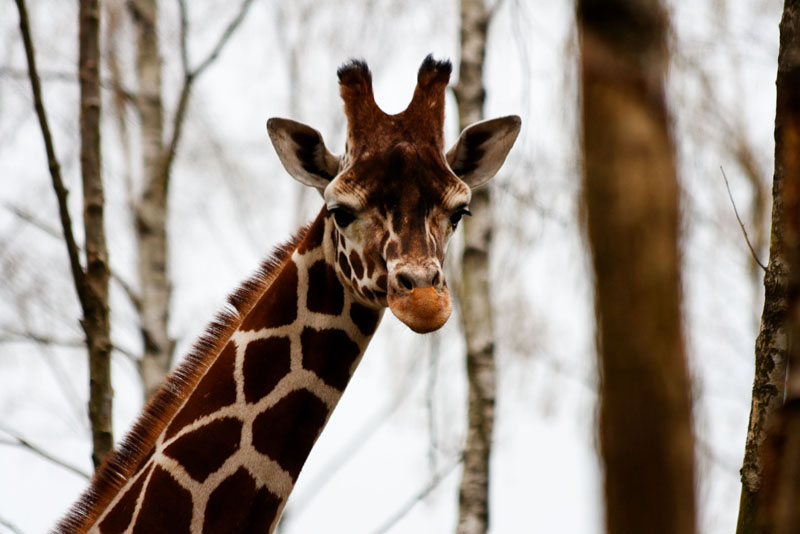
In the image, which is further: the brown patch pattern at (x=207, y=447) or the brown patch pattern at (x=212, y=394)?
the brown patch pattern at (x=212, y=394)

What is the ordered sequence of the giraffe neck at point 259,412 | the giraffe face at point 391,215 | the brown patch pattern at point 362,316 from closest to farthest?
the giraffe face at point 391,215 → the giraffe neck at point 259,412 → the brown patch pattern at point 362,316

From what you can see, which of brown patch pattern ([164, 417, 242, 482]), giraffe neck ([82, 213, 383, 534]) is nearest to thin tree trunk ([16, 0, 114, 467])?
giraffe neck ([82, 213, 383, 534])

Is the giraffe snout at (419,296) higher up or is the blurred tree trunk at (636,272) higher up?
the giraffe snout at (419,296)

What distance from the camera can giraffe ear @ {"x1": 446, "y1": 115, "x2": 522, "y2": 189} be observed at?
4.91m

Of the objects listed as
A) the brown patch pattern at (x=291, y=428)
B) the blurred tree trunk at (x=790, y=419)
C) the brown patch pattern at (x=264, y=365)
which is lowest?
the blurred tree trunk at (x=790, y=419)

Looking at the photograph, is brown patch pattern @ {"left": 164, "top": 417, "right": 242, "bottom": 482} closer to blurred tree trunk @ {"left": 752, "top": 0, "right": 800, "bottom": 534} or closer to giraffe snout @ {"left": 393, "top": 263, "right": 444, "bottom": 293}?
giraffe snout @ {"left": 393, "top": 263, "right": 444, "bottom": 293}

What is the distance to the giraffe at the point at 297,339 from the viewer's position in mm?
4254

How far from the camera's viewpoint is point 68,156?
37.5 feet

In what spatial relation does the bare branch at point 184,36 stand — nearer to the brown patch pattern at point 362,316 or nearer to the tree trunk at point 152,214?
the tree trunk at point 152,214

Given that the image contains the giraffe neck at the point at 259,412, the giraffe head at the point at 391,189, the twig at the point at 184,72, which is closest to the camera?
the giraffe head at the point at 391,189

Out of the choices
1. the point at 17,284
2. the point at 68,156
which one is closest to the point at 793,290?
the point at 68,156

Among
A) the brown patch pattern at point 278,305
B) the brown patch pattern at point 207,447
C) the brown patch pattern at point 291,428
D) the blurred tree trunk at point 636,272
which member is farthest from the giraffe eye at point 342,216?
the blurred tree trunk at point 636,272

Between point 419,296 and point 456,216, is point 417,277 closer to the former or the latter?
point 419,296

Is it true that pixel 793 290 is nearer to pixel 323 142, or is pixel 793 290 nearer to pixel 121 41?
pixel 323 142
